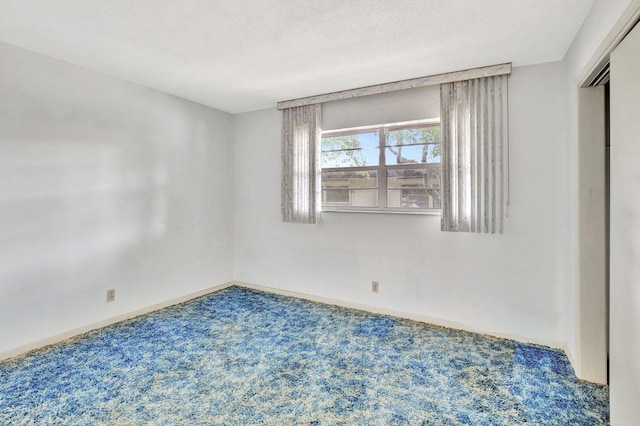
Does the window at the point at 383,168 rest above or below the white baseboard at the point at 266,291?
above

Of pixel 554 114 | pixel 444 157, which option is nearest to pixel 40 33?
pixel 444 157

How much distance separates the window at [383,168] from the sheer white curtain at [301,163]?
6.2 inches

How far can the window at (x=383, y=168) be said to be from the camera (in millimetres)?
3318

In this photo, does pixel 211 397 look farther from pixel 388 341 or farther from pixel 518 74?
pixel 518 74

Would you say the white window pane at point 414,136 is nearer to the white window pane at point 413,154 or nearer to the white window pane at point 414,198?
the white window pane at point 413,154

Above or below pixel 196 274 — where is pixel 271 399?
below

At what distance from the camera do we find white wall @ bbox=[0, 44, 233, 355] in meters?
2.59

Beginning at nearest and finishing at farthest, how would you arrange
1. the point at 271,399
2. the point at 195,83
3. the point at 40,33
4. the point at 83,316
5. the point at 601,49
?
the point at 601,49
the point at 271,399
the point at 40,33
the point at 83,316
the point at 195,83

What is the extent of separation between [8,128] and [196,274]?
2.36 metres

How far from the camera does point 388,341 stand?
2.86 metres

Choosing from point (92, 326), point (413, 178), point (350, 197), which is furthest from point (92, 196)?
point (413, 178)

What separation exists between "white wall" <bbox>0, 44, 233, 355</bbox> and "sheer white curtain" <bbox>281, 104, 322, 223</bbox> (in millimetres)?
1079

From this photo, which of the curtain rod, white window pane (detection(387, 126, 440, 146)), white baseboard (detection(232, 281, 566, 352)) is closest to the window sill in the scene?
white window pane (detection(387, 126, 440, 146))

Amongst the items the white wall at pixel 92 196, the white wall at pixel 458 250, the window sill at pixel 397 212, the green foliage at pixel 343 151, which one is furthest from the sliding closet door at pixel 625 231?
the white wall at pixel 92 196
